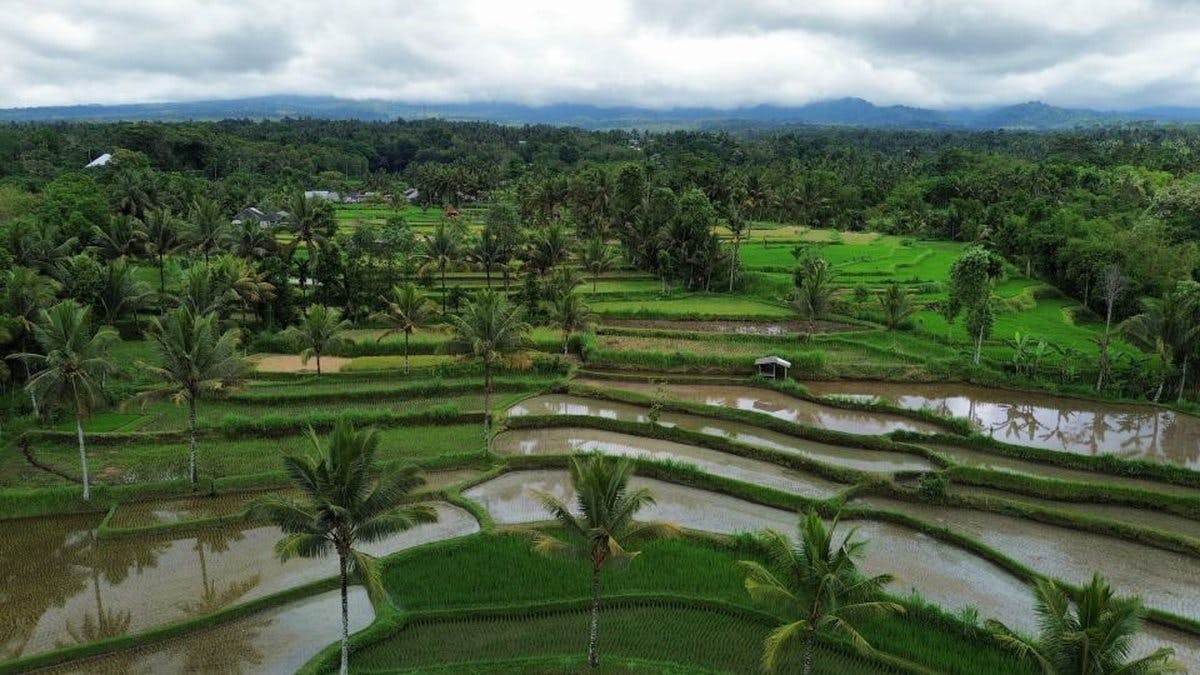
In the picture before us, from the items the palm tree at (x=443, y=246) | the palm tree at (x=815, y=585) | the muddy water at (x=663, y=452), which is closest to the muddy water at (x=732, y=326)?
the palm tree at (x=443, y=246)

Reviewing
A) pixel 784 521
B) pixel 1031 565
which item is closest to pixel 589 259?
pixel 784 521

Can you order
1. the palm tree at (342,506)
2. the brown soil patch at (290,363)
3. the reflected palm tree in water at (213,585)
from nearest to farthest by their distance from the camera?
the palm tree at (342,506) < the reflected palm tree in water at (213,585) < the brown soil patch at (290,363)

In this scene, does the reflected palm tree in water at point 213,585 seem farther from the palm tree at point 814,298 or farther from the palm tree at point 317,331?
the palm tree at point 814,298

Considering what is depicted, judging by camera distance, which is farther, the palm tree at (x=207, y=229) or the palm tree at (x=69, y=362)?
the palm tree at (x=207, y=229)

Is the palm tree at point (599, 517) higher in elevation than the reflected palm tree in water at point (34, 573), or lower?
higher

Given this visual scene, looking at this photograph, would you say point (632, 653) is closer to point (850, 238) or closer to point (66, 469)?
point (66, 469)
